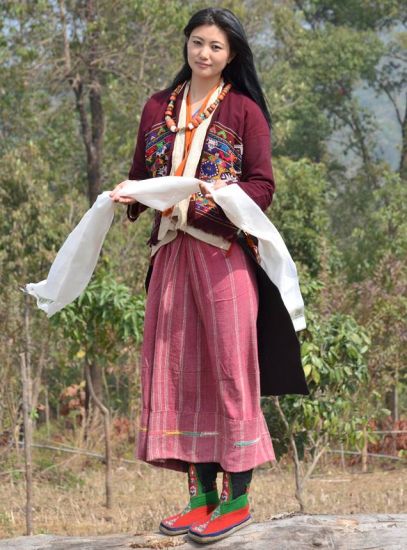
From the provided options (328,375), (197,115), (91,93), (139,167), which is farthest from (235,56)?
(91,93)

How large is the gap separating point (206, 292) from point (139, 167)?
0.61 m

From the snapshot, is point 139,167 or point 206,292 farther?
point 139,167

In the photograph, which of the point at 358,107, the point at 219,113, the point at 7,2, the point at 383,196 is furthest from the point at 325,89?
the point at 219,113

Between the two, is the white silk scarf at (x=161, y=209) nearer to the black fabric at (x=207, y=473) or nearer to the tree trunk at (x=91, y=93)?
the black fabric at (x=207, y=473)

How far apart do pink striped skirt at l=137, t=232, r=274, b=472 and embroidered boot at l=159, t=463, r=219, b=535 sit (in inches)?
3.3

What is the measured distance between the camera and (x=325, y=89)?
23109 mm

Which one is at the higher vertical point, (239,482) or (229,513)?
(239,482)

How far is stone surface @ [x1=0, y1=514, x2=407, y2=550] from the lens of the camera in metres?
3.92

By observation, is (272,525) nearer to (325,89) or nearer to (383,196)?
(383,196)

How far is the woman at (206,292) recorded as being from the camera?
3.98 meters

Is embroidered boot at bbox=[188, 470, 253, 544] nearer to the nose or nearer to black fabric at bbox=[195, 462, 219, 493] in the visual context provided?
black fabric at bbox=[195, 462, 219, 493]

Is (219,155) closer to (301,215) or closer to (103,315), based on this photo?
(103,315)

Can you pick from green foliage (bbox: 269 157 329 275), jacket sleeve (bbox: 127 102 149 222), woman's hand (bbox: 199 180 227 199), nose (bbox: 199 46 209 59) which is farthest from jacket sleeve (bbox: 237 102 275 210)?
green foliage (bbox: 269 157 329 275)

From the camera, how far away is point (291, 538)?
3947mm
